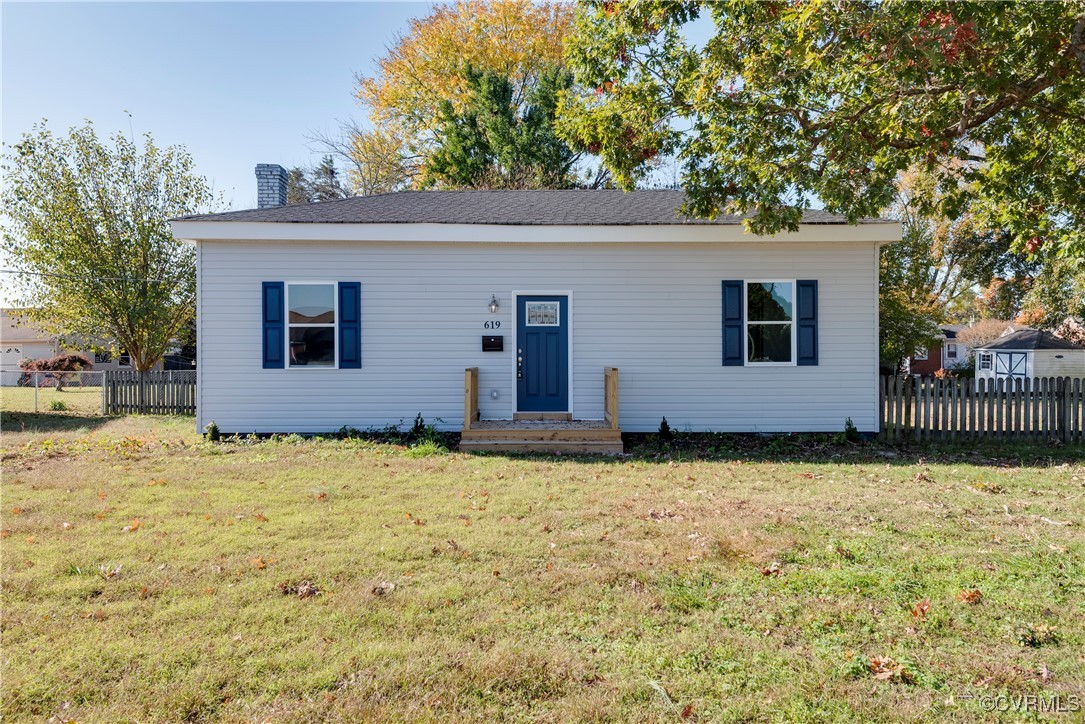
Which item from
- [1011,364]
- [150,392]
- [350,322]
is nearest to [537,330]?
[350,322]

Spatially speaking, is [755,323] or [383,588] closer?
[383,588]

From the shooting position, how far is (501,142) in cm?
2261

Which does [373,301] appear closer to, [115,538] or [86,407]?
[115,538]

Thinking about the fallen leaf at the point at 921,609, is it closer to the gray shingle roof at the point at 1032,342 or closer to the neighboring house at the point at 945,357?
the gray shingle roof at the point at 1032,342

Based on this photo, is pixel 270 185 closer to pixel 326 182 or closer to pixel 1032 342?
pixel 326 182

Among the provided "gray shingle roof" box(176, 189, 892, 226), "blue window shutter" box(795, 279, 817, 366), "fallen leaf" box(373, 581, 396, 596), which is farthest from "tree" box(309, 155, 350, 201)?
"fallen leaf" box(373, 581, 396, 596)

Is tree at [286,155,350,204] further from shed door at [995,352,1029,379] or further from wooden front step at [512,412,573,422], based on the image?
shed door at [995,352,1029,379]

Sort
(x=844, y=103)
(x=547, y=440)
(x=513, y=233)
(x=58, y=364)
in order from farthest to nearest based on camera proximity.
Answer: (x=58, y=364) → (x=513, y=233) → (x=547, y=440) → (x=844, y=103)

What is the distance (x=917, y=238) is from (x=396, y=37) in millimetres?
21851

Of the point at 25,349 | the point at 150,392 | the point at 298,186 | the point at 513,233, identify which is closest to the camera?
the point at 513,233

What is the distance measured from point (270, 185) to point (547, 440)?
8.47 meters

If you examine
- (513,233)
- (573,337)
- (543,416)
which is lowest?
(543,416)

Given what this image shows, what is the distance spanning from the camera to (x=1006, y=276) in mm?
26188

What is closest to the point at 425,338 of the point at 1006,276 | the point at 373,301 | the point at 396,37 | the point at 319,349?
the point at 373,301
